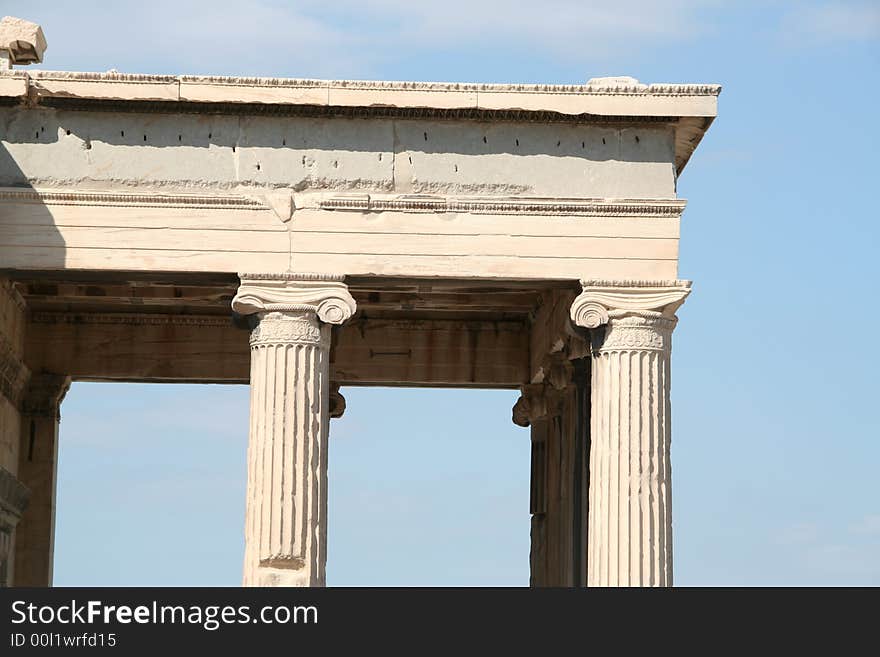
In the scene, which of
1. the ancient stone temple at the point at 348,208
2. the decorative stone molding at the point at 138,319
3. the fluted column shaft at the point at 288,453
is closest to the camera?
the fluted column shaft at the point at 288,453

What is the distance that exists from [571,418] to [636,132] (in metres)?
7.10

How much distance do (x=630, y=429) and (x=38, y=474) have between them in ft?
44.3

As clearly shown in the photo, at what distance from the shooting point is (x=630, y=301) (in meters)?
36.7

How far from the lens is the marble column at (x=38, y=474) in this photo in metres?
43.6

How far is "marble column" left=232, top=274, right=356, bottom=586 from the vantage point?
116 ft

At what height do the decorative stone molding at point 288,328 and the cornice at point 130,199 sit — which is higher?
the cornice at point 130,199

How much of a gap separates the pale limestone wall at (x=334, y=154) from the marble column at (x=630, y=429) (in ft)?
5.95

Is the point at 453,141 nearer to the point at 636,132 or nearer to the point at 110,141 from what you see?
the point at 636,132

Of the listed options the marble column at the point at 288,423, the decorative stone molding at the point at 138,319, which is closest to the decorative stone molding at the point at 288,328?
the marble column at the point at 288,423

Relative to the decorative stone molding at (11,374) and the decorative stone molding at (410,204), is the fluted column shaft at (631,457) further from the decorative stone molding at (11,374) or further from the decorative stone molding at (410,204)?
the decorative stone molding at (11,374)

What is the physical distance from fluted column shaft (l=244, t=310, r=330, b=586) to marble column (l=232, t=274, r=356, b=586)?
0.05 feet

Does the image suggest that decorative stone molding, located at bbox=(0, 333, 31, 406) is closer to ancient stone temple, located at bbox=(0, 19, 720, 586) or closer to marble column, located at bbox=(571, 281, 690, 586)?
ancient stone temple, located at bbox=(0, 19, 720, 586)
